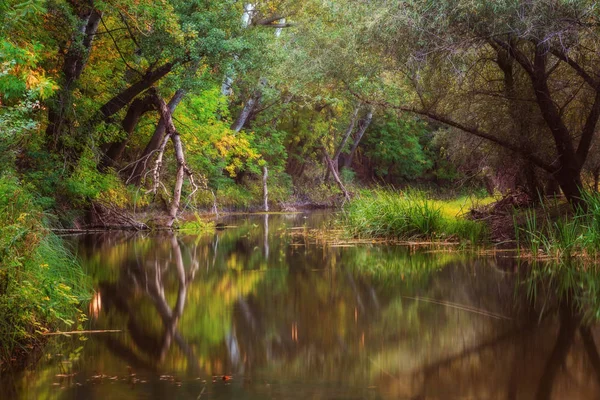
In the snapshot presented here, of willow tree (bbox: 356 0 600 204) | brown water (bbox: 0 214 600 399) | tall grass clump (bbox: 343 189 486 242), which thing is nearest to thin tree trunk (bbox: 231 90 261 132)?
tall grass clump (bbox: 343 189 486 242)

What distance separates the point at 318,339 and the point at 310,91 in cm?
1378

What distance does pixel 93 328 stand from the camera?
6.89 metres

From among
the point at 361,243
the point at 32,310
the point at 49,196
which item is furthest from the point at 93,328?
the point at 49,196

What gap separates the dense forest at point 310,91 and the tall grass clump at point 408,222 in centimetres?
4

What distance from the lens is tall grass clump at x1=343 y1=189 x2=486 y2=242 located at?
15.5 m

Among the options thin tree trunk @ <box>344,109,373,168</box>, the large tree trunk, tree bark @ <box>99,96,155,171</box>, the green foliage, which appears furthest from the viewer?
the green foliage

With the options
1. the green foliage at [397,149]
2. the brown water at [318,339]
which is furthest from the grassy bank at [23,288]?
the green foliage at [397,149]

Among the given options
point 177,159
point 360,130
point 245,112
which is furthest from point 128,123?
point 360,130

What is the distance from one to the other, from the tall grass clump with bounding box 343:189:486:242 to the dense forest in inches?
1.6

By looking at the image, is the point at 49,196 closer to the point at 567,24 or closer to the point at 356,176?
the point at 567,24

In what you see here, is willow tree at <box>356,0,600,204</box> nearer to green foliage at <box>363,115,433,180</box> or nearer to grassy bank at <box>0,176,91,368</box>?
grassy bank at <box>0,176,91,368</box>

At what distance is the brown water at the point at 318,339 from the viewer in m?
4.86

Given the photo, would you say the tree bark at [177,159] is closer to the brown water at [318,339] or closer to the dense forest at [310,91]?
the dense forest at [310,91]

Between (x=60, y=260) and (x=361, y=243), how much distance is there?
9.33 m
